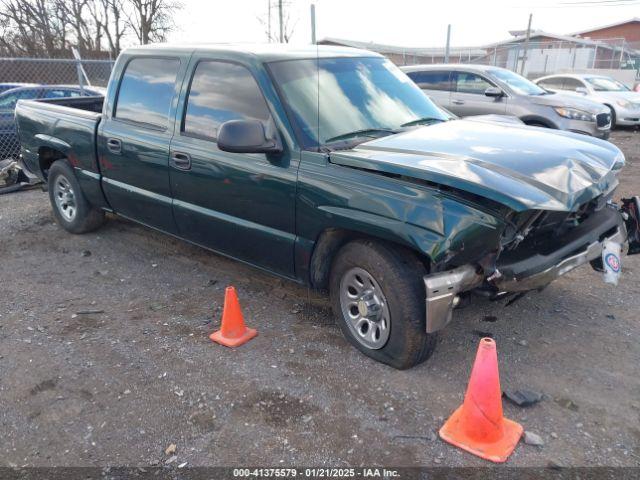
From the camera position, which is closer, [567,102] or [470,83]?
[567,102]

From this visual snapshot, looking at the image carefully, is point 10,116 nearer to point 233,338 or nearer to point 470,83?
point 233,338

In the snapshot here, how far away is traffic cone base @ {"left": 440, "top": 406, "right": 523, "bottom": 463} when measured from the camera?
2615 millimetres

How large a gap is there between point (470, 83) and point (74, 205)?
793 cm

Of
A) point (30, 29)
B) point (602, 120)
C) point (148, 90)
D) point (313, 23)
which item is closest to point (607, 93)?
point (602, 120)

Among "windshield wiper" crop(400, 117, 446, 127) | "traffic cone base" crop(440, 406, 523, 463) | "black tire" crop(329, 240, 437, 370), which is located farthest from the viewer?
"windshield wiper" crop(400, 117, 446, 127)

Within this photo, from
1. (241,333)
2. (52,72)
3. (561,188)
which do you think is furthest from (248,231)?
(52,72)

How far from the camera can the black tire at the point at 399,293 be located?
306 centimetres

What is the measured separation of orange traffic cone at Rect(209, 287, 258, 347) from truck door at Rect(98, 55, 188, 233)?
116 centimetres

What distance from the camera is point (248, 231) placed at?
3.87m

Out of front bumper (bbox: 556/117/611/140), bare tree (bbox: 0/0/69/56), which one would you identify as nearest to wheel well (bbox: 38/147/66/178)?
front bumper (bbox: 556/117/611/140)

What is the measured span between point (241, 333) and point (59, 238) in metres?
3.33

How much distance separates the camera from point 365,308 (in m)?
3.33

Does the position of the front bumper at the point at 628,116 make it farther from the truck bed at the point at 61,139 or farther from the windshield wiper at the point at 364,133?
the truck bed at the point at 61,139

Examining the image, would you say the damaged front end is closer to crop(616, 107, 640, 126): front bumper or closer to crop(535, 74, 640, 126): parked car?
crop(535, 74, 640, 126): parked car
